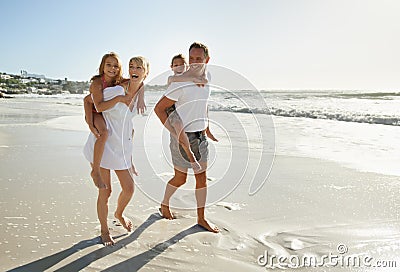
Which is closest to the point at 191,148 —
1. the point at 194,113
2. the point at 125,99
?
the point at 194,113

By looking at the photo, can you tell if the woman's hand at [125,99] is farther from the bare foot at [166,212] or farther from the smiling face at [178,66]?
the bare foot at [166,212]

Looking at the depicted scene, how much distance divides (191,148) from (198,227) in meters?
0.72

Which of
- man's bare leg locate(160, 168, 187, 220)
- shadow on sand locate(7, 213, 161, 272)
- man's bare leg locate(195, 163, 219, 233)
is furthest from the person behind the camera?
man's bare leg locate(160, 168, 187, 220)

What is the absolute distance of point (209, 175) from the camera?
16.5 ft

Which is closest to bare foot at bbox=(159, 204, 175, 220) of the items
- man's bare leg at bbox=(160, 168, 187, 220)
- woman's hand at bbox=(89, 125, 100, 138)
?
man's bare leg at bbox=(160, 168, 187, 220)

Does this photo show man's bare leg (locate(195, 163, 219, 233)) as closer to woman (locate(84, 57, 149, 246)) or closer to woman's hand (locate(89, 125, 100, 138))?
woman (locate(84, 57, 149, 246))

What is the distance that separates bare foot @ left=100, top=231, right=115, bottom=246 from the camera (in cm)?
298

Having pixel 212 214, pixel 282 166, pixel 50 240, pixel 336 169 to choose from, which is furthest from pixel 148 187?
pixel 336 169

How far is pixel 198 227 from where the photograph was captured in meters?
3.45

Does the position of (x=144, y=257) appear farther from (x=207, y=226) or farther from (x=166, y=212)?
(x=166, y=212)

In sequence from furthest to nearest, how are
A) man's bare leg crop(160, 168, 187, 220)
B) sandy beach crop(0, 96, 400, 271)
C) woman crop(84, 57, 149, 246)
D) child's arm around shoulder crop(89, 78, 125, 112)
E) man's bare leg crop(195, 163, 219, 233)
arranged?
man's bare leg crop(160, 168, 187, 220) < man's bare leg crop(195, 163, 219, 233) < woman crop(84, 57, 149, 246) < child's arm around shoulder crop(89, 78, 125, 112) < sandy beach crop(0, 96, 400, 271)

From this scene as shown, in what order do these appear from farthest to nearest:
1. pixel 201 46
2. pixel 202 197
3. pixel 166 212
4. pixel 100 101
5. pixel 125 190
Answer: pixel 166 212
pixel 202 197
pixel 201 46
pixel 125 190
pixel 100 101

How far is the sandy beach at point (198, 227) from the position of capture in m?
2.75

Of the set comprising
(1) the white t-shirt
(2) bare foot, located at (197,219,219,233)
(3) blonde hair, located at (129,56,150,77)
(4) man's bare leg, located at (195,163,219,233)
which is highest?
(3) blonde hair, located at (129,56,150,77)
